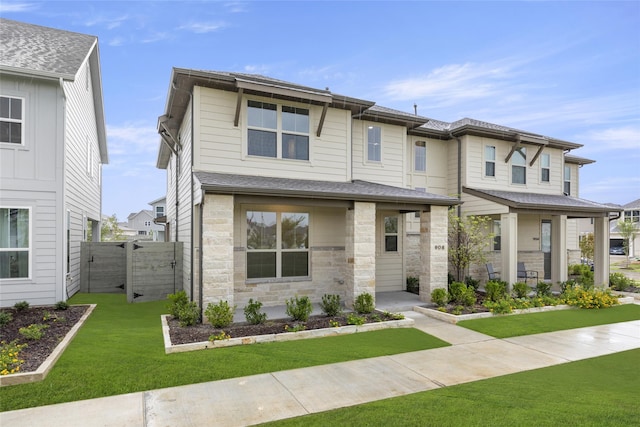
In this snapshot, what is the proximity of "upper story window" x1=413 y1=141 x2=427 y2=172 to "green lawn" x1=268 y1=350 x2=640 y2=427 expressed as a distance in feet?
31.1

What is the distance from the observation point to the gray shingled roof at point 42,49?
28.2ft

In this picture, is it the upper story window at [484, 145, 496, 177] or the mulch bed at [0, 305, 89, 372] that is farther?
the upper story window at [484, 145, 496, 177]

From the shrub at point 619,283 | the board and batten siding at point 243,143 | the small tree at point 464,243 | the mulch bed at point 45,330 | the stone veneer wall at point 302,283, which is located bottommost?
the shrub at point 619,283

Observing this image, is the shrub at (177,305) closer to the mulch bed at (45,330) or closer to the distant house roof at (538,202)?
the mulch bed at (45,330)

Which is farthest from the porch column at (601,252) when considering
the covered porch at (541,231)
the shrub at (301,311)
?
the shrub at (301,311)

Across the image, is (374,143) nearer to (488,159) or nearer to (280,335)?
(488,159)

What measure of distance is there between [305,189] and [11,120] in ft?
24.7

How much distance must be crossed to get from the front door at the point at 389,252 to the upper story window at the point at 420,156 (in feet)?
8.68

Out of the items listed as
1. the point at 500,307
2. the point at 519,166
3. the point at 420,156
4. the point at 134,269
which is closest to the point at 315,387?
the point at 500,307

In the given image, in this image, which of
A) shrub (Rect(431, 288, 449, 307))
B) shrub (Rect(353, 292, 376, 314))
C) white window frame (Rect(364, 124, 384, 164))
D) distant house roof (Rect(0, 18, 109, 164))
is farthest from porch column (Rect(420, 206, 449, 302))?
distant house roof (Rect(0, 18, 109, 164))

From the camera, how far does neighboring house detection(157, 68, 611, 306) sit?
862 centimetres

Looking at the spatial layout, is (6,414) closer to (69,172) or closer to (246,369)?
(246,369)

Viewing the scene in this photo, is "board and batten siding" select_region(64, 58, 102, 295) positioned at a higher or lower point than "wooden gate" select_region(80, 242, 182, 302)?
higher

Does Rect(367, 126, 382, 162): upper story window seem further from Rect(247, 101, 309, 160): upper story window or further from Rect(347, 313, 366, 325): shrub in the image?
Rect(347, 313, 366, 325): shrub
